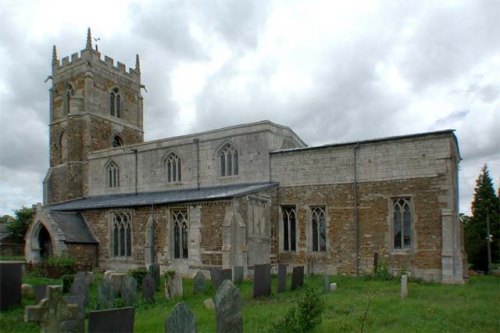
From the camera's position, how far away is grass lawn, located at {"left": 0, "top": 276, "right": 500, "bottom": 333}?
10148mm

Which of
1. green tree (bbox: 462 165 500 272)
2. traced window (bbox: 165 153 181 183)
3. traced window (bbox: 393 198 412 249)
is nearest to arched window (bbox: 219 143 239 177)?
traced window (bbox: 165 153 181 183)

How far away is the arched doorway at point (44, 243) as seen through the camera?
2536cm

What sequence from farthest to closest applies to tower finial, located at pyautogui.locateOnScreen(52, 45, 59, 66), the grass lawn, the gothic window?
tower finial, located at pyautogui.locateOnScreen(52, 45, 59, 66) → the gothic window → the grass lawn

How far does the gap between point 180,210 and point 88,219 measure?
22.4 feet

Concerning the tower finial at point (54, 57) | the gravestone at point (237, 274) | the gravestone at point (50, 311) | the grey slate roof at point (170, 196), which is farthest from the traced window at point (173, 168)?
the gravestone at point (50, 311)

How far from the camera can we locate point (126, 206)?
2472 cm

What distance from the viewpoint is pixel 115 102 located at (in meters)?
36.2

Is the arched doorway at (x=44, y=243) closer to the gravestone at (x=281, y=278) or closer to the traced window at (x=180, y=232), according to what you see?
the traced window at (x=180, y=232)

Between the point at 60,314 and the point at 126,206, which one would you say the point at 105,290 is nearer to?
the point at 60,314

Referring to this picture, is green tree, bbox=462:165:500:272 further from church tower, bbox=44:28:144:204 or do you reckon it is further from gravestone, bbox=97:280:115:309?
gravestone, bbox=97:280:115:309

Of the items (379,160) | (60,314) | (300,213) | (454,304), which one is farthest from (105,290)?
(379,160)

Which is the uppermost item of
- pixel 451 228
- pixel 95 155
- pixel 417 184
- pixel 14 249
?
pixel 95 155

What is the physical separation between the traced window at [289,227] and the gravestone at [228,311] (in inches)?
551

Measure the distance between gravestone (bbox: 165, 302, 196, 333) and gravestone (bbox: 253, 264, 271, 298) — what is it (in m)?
7.10
